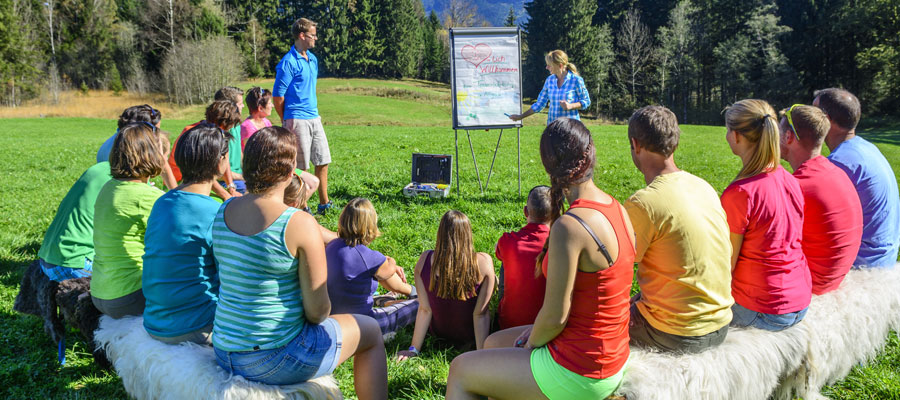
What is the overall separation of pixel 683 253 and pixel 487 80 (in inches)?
241

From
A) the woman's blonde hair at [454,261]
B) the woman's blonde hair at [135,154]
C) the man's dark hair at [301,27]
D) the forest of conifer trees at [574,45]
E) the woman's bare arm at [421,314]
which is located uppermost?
the forest of conifer trees at [574,45]

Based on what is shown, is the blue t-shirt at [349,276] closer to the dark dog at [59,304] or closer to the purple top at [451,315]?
the purple top at [451,315]

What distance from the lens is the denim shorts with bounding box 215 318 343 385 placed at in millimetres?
2572

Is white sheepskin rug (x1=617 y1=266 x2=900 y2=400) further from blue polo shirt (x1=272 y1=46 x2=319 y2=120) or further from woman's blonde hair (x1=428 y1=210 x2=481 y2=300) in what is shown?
blue polo shirt (x1=272 y1=46 x2=319 y2=120)

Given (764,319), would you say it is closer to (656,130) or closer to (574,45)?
(656,130)

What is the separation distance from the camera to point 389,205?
308 inches

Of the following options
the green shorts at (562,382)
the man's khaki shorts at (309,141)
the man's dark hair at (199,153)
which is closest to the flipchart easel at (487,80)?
the man's khaki shorts at (309,141)

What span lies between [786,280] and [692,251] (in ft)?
2.91

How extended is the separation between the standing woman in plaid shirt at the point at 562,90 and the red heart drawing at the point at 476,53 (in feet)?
3.89

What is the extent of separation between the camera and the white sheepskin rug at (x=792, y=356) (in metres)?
2.61

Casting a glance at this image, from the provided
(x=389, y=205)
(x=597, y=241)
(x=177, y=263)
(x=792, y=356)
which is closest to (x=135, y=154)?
(x=177, y=263)

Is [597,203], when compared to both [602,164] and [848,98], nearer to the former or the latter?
[848,98]

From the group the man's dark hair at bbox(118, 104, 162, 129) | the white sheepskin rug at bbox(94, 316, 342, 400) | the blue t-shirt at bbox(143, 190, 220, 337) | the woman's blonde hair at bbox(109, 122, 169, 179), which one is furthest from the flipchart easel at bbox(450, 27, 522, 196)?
the white sheepskin rug at bbox(94, 316, 342, 400)

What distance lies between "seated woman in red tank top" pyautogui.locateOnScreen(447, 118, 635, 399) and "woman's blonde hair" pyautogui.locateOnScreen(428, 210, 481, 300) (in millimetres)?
1188
